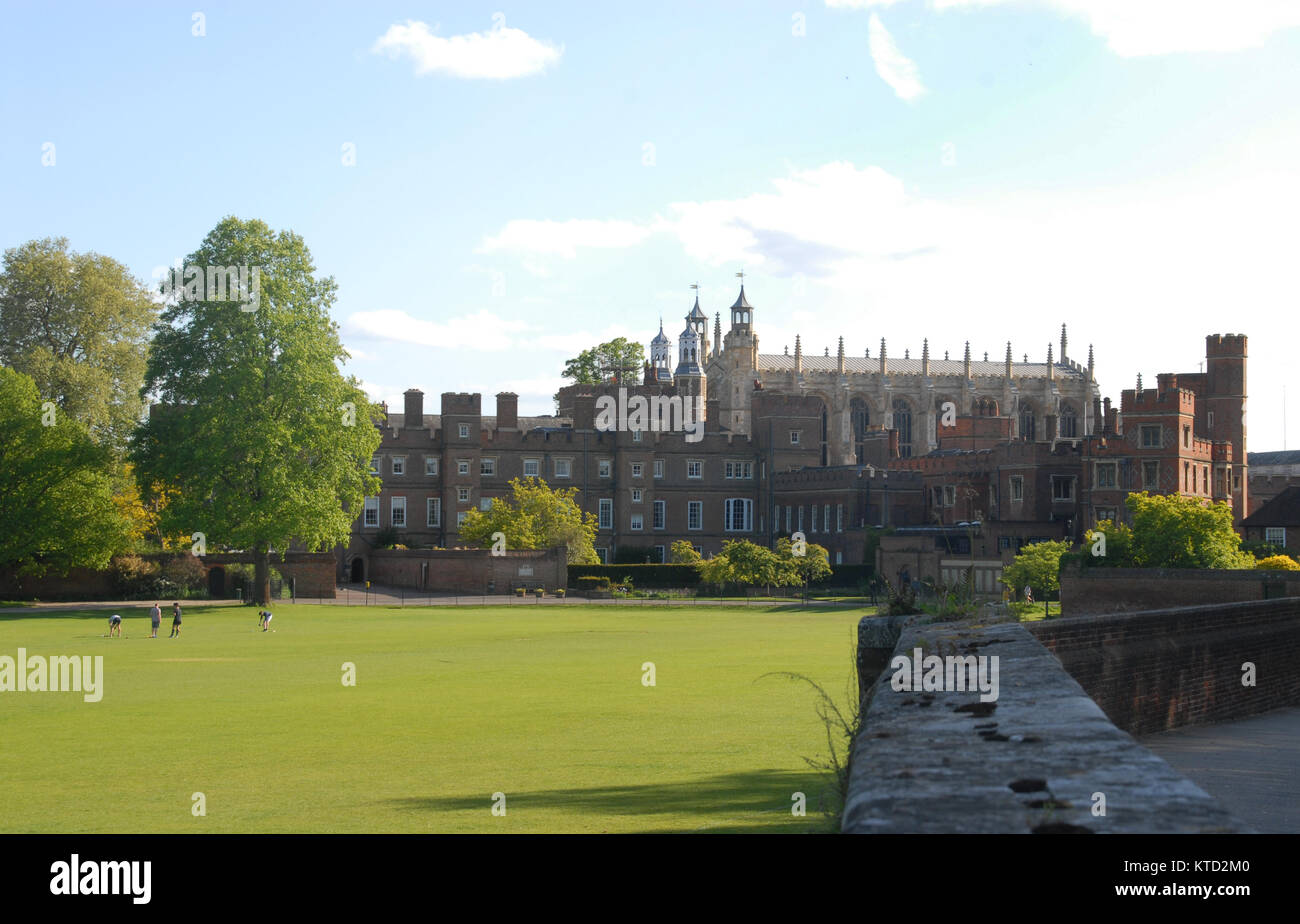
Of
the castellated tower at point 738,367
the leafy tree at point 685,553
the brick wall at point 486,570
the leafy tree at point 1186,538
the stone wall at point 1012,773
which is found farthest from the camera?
the castellated tower at point 738,367

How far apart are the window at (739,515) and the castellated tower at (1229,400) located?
28.6 metres

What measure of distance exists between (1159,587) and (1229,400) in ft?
130

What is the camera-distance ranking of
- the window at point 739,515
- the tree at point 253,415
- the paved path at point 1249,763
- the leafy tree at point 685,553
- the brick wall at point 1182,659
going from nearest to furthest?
the paved path at point 1249,763
the brick wall at point 1182,659
the tree at point 253,415
the leafy tree at point 685,553
the window at point 739,515

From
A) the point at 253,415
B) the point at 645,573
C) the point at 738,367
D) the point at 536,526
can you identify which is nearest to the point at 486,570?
the point at 536,526

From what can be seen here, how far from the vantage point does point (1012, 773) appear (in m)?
5.31

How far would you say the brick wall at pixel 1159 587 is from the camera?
4259 cm

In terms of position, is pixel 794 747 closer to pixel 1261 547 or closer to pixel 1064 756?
pixel 1064 756

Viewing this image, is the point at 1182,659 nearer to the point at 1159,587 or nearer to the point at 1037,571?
the point at 1159,587

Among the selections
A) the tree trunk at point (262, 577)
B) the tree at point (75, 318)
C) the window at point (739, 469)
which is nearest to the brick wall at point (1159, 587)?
the tree trunk at point (262, 577)

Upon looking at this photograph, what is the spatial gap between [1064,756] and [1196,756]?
12869 millimetres

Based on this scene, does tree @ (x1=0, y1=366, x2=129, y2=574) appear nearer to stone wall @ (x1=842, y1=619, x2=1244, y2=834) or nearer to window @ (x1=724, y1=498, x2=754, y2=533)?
window @ (x1=724, y1=498, x2=754, y2=533)

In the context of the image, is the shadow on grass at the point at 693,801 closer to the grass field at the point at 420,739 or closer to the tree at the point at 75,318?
the grass field at the point at 420,739

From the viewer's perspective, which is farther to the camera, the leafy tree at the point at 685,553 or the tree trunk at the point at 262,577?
the leafy tree at the point at 685,553
